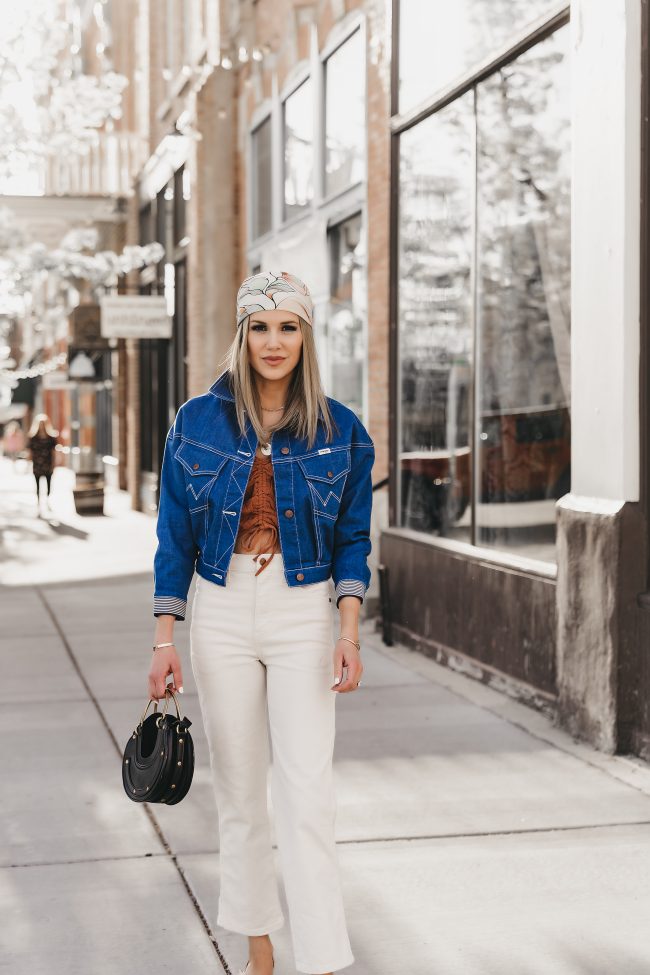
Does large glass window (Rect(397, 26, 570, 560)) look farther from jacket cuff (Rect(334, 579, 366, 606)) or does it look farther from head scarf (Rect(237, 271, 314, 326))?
head scarf (Rect(237, 271, 314, 326))

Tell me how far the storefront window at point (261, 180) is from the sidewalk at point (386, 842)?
898cm

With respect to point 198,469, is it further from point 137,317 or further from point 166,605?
point 137,317

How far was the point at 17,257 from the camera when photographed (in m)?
24.0

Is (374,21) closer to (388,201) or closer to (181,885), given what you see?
(388,201)

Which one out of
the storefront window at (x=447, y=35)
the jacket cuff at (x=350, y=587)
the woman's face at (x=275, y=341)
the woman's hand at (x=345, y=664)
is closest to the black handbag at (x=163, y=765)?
the woman's hand at (x=345, y=664)

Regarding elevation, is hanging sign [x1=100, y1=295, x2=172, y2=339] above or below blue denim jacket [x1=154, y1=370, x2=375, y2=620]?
above

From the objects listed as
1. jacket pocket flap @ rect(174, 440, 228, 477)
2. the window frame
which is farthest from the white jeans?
the window frame

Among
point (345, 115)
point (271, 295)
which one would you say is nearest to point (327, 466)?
point (271, 295)

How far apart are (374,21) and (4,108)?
11.7 meters

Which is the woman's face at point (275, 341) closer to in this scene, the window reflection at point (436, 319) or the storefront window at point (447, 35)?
the storefront window at point (447, 35)

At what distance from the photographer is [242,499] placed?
3.51 m

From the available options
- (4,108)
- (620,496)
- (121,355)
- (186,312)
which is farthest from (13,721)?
(121,355)

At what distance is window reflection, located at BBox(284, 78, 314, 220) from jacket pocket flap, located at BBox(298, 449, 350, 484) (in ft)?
34.9

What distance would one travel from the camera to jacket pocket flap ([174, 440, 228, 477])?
11.5ft
